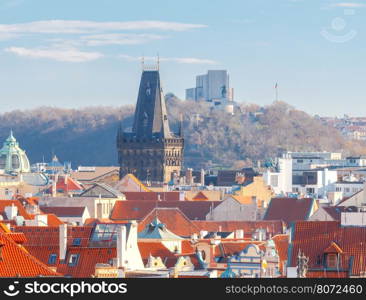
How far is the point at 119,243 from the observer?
43.3 m

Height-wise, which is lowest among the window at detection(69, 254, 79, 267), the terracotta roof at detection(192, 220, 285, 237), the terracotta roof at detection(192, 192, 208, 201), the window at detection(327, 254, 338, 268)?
the terracotta roof at detection(192, 220, 285, 237)

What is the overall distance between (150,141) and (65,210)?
62.2 meters

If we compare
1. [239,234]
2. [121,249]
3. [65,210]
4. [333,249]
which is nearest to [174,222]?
[239,234]

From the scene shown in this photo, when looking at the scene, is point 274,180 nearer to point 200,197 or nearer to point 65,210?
point 200,197

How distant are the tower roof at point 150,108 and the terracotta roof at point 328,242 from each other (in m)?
112

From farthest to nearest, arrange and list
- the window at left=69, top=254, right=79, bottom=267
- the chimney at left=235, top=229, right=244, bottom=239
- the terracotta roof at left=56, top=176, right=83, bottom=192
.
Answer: the terracotta roof at left=56, top=176, right=83, bottom=192 → the chimney at left=235, top=229, right=244, bottom=239 → the window at left=69, top=254, right=79, bottom=267

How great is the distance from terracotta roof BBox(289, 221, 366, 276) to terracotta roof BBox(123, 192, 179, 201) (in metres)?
66.8

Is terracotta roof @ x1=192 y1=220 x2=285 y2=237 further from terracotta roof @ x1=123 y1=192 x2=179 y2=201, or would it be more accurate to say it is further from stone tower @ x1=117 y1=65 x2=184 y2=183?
stone tower @ x1=117 y1=65 x2=184 y2=183

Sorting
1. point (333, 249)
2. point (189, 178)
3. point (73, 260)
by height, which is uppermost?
point (333, 249)

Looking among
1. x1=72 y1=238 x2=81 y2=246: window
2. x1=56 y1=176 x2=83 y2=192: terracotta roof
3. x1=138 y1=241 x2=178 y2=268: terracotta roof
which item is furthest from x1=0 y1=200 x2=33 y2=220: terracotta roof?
x1=56 y1=176 x2=83 y2=192: terracotta roof

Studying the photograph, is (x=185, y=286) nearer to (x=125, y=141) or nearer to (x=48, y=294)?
(x=48, y=294)

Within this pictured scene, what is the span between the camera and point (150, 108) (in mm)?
153250

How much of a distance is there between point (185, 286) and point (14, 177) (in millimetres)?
121926

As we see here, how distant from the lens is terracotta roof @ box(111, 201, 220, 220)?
9544 cm
